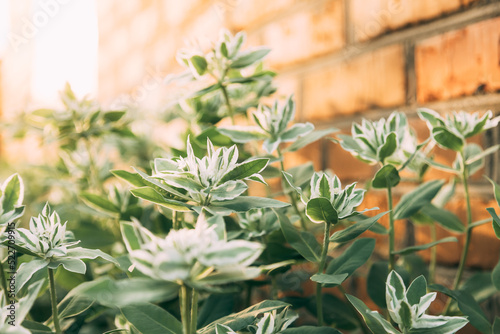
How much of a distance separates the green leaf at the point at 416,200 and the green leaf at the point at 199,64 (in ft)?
1.11

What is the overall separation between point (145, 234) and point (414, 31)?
2.15 ft

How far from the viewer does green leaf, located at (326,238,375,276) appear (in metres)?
0.48

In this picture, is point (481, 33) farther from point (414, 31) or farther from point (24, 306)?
point (24, 306)

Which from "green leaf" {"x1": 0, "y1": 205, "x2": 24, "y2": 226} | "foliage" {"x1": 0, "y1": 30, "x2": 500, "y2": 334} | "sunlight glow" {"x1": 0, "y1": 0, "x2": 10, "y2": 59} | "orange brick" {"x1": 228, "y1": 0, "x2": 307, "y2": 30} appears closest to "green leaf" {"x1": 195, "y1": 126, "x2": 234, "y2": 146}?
"foliage" {"x1": 0, "y1": 30, "x2": 500, "y2": 334}

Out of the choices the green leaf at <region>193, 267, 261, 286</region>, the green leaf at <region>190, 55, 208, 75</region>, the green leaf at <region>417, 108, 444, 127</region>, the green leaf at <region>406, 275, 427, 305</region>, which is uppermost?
the green leaf at <region>190, 55, 208, 75</region>

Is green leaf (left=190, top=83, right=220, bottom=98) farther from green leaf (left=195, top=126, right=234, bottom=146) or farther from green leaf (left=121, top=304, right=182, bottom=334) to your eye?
green leaf (left=121, top=304, right=182, bottom=334)

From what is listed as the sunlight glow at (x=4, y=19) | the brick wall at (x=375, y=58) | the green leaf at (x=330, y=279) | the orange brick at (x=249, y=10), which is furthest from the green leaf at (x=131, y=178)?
the sunlight glow at (x=4, y=19)

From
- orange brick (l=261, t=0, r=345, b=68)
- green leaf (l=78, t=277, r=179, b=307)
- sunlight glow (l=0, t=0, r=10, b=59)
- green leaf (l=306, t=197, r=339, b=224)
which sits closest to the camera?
green leaf (l=78, t=277, r=179, b=307)

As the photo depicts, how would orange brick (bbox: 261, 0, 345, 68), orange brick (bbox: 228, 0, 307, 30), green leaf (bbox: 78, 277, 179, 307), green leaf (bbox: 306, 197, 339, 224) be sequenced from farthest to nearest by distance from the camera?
orange brick (bbox: 228, 0, 307, 30), orange brick (bbox: 261, 0, 345, 68), green leaf (bbox: 306, 197, 339, 224), green leaf (bbox: 78, 277, 179, 307)

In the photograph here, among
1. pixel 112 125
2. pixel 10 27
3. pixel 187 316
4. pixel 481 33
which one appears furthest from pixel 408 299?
pixel 10 27

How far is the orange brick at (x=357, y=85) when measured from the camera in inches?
32.1

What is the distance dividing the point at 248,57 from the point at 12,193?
359 millimetres

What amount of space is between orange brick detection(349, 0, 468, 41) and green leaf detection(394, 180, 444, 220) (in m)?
0.35

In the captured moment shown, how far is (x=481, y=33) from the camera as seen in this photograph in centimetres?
68
